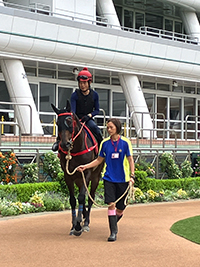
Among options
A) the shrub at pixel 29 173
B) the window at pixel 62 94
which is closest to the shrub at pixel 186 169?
the shrub at pixel 29 173

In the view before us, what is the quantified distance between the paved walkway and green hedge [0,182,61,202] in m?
1.11

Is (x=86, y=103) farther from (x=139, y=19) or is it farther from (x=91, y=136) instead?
(x=139, y=19)

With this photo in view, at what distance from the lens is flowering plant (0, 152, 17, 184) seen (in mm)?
13234

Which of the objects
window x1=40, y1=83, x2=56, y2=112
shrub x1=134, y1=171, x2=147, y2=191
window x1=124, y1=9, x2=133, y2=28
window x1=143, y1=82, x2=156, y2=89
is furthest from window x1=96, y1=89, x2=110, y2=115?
shrub x1=134, y1=171, x2=147, y2=191

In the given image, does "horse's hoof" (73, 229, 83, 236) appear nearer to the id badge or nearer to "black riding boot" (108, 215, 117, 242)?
"black riding boot" (108, 215, 117, 242)

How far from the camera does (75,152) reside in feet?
30.6

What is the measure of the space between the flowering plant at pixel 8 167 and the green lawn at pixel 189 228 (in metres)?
4.84

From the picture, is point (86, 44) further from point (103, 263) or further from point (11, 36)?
point (103, 263)

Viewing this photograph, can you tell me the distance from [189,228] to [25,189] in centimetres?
457

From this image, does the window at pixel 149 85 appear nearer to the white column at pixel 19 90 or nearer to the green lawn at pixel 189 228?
the white column at pixel 19 90

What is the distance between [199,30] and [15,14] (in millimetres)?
13793

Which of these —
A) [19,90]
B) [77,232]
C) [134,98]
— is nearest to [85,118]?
[77,232]

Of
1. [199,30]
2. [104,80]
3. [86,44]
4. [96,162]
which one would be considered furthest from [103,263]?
[199,30]

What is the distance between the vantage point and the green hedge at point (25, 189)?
41.2 ft
